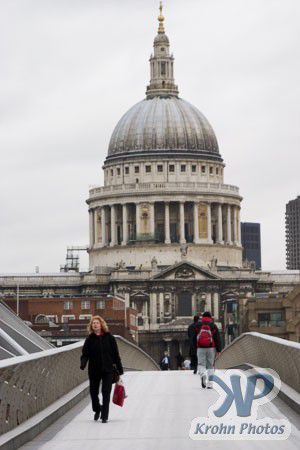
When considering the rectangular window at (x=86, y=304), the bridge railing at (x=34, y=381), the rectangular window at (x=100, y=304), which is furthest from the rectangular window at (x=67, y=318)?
the bridge railing at (x=34, y=381)

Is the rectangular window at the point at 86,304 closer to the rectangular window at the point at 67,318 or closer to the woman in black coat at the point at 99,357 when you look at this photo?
the rectangular window at the point at 67,318

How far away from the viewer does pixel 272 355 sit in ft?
132

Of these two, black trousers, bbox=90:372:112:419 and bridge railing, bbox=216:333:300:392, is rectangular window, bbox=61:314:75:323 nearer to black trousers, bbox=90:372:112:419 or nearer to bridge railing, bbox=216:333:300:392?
bridge railing, bbox=216:333:300:392

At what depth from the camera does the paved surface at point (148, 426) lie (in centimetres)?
2572

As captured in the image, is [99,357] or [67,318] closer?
[99,357]

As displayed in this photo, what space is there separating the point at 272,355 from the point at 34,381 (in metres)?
11.5

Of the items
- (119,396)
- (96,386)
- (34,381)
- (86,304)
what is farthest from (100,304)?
(119,396)

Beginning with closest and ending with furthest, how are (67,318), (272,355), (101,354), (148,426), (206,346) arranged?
1. (148,426)
2. (101,354)
3. (272,355)
4. (206,346)
5. (67,318)

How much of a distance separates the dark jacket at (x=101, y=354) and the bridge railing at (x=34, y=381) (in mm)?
850

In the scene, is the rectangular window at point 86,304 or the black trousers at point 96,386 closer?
the black trousers at point 96,386

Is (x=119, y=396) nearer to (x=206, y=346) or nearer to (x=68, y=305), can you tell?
(x=206, y=346)

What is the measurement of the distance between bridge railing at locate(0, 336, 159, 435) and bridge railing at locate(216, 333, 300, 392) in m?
4.35

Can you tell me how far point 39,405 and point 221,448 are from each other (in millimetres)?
6228

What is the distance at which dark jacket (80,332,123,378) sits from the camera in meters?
30.5
